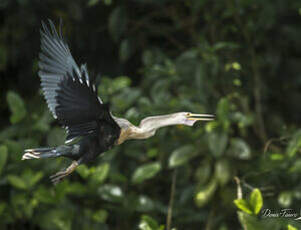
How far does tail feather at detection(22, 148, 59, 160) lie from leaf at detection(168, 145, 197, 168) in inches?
62.2

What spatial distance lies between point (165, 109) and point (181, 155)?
9.0 inches

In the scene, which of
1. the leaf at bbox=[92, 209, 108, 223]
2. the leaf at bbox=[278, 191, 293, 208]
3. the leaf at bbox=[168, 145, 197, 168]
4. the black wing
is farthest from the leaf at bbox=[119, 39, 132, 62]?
the black wing

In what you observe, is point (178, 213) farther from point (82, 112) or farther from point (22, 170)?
point (82, 112)

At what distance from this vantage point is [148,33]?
127 inches

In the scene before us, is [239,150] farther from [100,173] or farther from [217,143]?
[100,173]

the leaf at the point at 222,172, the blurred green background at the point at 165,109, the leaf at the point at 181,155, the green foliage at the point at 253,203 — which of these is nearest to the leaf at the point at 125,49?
the blurred green background at the point at 165,109

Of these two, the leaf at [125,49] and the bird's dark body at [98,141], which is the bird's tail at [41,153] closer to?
the bird's dark body at [98,141]

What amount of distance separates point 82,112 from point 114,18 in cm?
214

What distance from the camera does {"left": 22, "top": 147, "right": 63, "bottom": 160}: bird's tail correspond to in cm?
80

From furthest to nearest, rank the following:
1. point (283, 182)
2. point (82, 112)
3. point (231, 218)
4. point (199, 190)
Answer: point (231, 218)
point (199, 190)
point (283, 182)
point (82, 112)

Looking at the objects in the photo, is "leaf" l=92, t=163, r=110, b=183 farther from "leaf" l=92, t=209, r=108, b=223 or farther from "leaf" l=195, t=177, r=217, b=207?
"leaf" l=195, t=177, r=217, b=207

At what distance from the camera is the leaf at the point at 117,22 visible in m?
2.86

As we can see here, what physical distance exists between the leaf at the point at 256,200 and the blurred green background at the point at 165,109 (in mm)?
620

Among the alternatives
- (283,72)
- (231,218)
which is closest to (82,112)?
(231,218)
